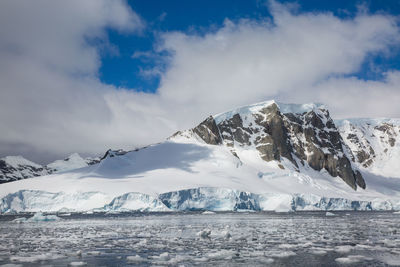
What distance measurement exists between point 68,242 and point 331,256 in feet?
60.2

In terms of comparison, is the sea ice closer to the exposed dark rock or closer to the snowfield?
the snowfield

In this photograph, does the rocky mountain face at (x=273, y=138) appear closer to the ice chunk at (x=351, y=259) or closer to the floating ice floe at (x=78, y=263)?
the ice chunk at (x=351, y=259)

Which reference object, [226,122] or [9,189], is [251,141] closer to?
[226,122]

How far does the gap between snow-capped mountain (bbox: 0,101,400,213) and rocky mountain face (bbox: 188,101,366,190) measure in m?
0.47

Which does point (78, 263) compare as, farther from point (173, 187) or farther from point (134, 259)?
point (173, 187)

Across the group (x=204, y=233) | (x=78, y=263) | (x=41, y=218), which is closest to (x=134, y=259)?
(x=78, y=263)

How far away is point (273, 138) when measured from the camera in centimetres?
18000

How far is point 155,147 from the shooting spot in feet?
454

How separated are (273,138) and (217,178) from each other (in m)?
73.6

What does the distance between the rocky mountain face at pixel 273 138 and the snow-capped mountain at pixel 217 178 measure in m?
0.47

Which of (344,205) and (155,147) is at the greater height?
(155,147)

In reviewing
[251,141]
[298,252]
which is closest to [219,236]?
[298,252]

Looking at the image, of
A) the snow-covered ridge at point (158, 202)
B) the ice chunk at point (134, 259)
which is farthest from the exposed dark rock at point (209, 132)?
the ice chunk at point (134, 259)

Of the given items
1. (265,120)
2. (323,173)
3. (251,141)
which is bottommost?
(323,173)
